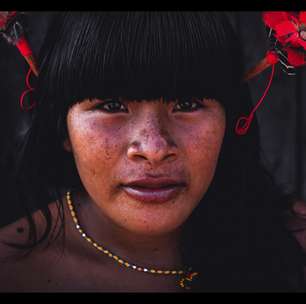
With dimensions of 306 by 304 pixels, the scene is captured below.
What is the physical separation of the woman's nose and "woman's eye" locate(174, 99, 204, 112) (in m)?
0.09

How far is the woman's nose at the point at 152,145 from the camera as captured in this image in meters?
1.35

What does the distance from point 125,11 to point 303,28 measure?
465mm

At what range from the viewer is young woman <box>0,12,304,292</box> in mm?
1373

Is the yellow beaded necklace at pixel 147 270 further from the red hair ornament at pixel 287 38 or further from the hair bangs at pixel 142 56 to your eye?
the red hair ornament at pixel 287 38

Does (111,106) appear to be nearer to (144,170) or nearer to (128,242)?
(144,170)

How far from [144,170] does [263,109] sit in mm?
1257

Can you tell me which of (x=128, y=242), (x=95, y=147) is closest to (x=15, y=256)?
(x=128, y=242)

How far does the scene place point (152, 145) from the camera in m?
1.35

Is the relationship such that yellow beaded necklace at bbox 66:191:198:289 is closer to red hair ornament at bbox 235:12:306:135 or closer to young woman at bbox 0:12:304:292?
young woman at bbox 0:12:304:292

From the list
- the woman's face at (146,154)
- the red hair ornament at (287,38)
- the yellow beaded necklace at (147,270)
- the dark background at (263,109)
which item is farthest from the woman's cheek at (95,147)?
the dark background at (263,109)

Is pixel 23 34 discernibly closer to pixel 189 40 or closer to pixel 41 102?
pixel 41 102

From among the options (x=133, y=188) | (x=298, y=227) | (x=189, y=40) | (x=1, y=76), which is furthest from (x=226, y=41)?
(x=1, y=76)

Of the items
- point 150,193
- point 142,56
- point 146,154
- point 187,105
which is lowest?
point 150,193

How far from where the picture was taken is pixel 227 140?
171 centimetres
